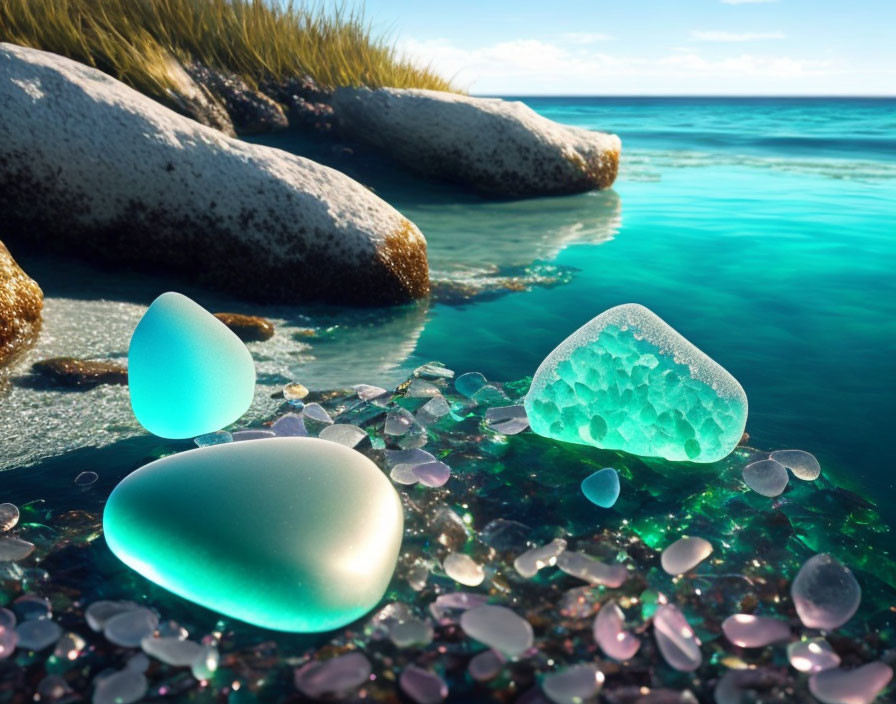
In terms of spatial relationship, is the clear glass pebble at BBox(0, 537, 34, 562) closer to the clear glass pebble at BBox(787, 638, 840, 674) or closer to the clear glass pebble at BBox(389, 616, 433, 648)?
the clear glass pebble at BBox(389, 616, 433, 648)

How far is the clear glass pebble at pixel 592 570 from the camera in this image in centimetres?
170

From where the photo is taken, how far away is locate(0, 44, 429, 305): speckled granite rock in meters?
3.89

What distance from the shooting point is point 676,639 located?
4.97 ft

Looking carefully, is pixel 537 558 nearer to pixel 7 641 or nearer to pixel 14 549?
pixel 7 641

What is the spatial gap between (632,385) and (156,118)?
9.73ft

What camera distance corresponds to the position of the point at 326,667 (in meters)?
1.43

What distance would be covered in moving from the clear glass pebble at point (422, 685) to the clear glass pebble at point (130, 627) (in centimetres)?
51

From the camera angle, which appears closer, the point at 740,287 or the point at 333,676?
the point at 333,676

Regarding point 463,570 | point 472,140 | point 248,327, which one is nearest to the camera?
point 463,570

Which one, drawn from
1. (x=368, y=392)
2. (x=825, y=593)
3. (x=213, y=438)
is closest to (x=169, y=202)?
(x=368, y=392)

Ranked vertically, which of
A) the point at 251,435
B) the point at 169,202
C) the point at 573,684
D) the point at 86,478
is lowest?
the point at 86,478

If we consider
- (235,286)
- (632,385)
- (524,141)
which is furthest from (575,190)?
(632,385)

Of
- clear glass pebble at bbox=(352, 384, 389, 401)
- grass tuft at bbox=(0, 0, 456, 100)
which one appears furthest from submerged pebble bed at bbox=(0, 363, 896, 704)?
grass tuft at bbox=(0, 0, 456, 100)

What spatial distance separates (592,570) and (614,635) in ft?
0.67
